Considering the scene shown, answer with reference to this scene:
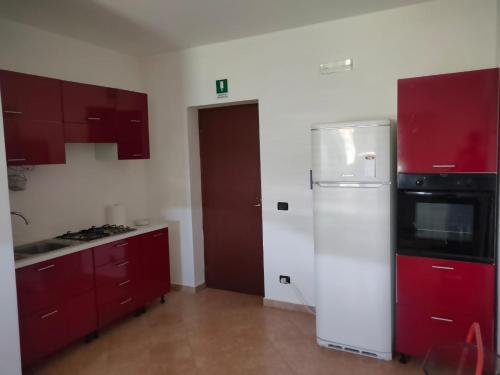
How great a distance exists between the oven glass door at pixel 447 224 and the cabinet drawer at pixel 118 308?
95.9 inches

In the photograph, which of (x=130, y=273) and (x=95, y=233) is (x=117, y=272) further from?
(x=95, y=233)

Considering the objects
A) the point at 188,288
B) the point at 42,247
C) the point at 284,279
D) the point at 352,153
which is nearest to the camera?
the point at 352,153

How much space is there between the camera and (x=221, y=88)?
3.86 m

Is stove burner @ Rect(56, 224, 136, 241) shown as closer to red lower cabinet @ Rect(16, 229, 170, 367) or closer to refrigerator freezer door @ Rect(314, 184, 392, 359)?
red lower cabinet @ Rect(16, 229, 170, 367)

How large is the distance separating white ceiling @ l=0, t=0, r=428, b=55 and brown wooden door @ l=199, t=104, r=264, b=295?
2.85 feet

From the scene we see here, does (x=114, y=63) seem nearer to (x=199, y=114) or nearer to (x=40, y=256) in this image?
(x=199, y=114)

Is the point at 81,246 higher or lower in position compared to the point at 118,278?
higher

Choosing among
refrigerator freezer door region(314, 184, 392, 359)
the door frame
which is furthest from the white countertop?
refrigerator freezer door region(314, 184, 392, 359)

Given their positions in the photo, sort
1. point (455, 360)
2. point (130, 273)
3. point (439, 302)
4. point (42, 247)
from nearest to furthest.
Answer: point (455, 360)
point (439, 302)
point (42, 247)
point (130, 273)

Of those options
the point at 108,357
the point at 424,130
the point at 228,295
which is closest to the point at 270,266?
the point at 228,295

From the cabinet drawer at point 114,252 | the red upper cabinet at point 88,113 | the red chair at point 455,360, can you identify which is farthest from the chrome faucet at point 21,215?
the red chair at point 455,360

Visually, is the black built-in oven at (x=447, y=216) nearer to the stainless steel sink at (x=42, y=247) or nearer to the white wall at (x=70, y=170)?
the stainless steel sink at (x=42, y=247)

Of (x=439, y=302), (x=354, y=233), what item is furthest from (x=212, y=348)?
(x=439, y=302)

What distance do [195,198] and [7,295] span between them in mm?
2142
